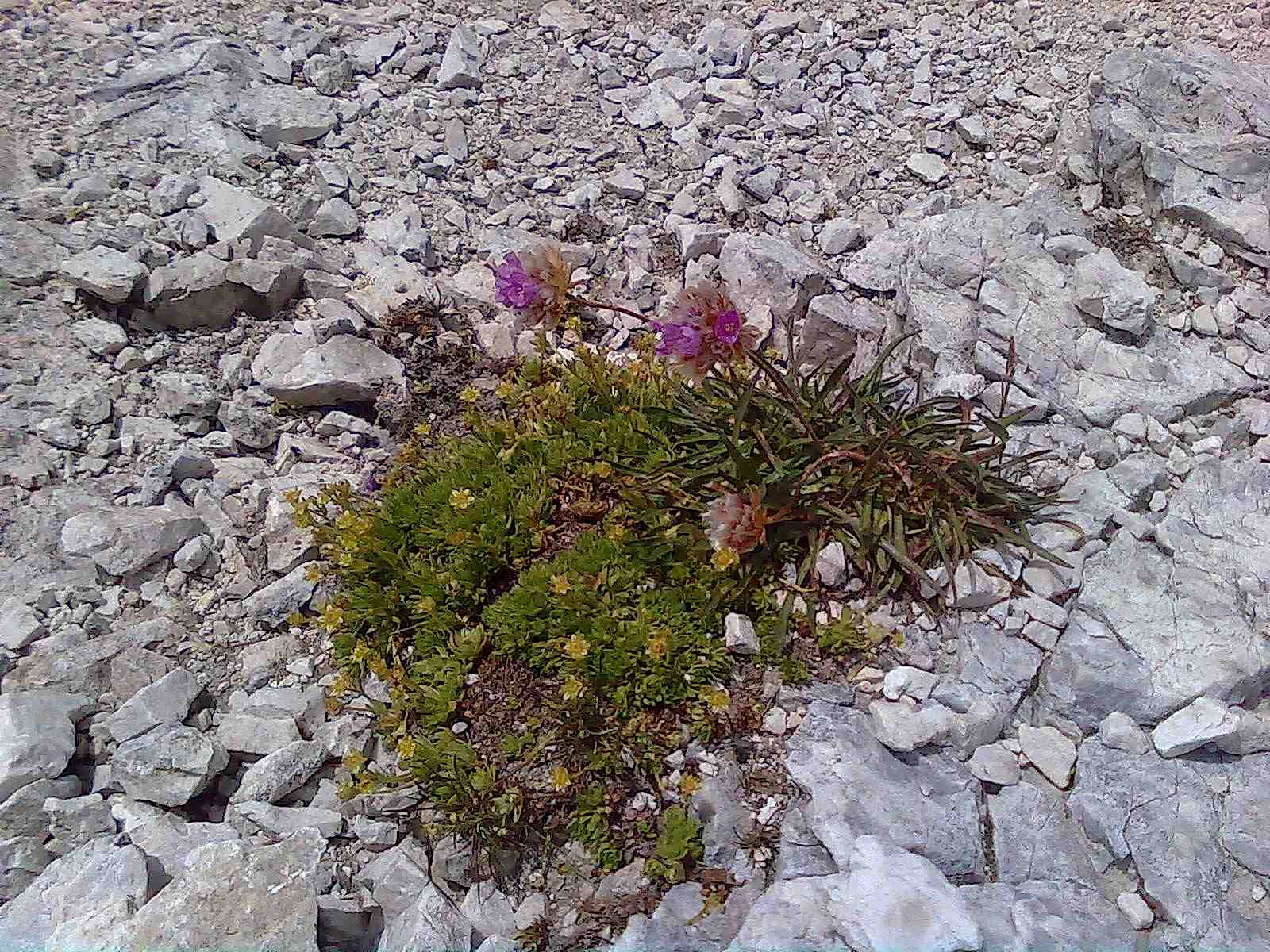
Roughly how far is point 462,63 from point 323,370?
310 centimetres

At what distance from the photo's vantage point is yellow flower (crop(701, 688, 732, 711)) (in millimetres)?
3516

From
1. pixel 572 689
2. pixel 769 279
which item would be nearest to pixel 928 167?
pixel 769 279

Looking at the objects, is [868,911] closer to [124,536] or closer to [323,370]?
[124,536]

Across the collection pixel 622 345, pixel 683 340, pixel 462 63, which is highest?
pixel 683 340

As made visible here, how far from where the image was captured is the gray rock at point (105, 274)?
199 inches

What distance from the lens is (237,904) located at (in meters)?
3.03

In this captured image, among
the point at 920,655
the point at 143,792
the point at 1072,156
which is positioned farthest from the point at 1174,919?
the point at 1072,156

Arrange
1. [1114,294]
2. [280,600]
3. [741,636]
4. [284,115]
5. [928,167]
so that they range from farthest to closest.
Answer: [284,115] < [928,167] < [1114,294] < [280,600] < [741,636]

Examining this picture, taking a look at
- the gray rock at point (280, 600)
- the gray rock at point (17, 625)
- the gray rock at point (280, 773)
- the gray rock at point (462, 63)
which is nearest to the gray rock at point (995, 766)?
the gray rock at point (280, 773)

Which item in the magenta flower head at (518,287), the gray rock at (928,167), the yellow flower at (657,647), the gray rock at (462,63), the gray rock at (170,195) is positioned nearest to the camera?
the yellow flower at (657,647)

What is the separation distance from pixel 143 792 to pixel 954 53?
21.4 feet

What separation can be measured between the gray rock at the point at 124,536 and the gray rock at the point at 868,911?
9.15 ft

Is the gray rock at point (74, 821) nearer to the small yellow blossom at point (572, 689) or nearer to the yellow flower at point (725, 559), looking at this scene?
the small yellow blossom at point (572, 689)

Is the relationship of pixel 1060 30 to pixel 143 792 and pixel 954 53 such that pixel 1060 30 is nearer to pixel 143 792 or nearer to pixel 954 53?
pixel 954 53
